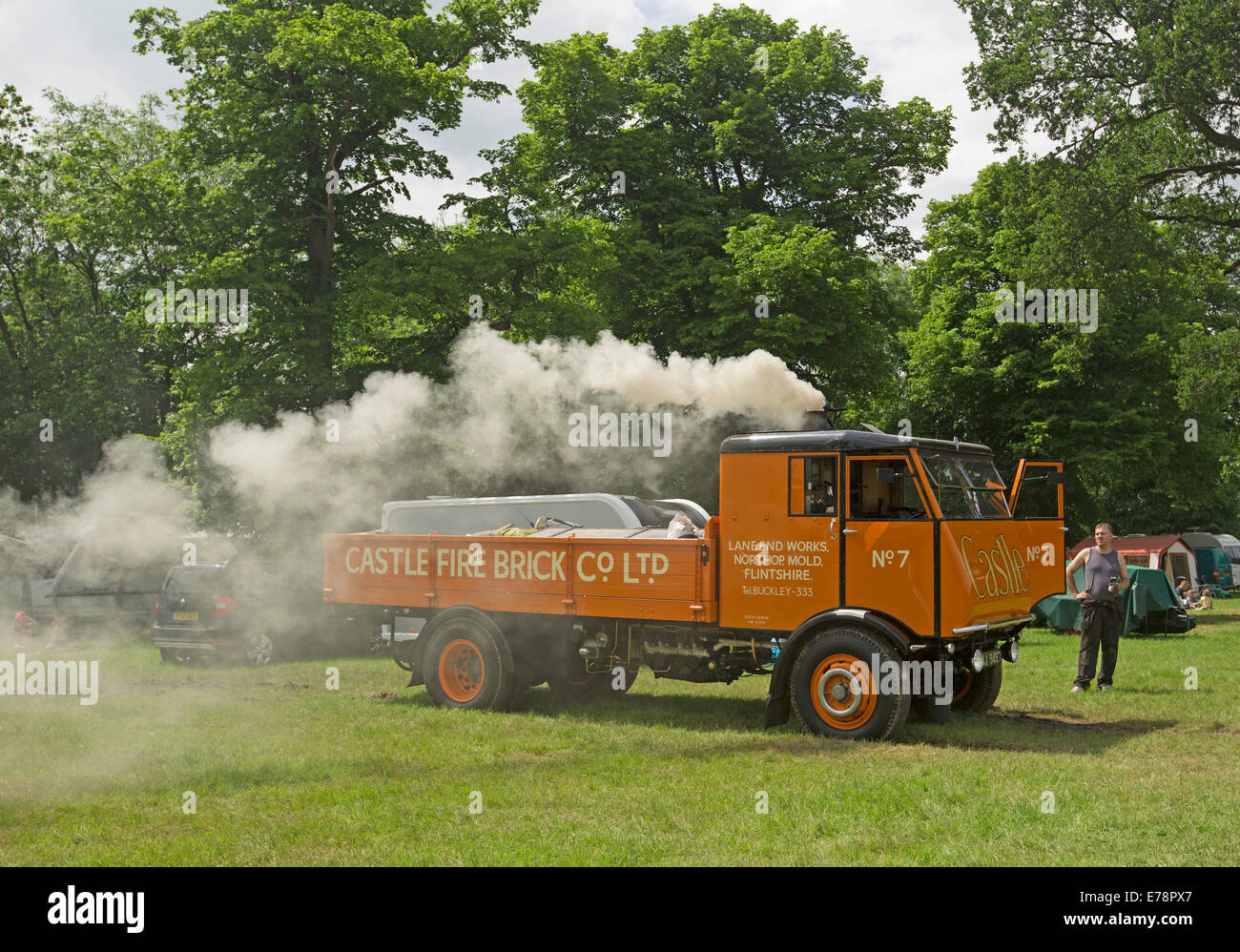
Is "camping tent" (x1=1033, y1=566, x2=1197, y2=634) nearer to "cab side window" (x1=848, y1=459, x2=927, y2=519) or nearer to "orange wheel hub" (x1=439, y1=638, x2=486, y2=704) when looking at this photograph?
"cab side window" (x1=848, y1=459, x2=927, y2=519)

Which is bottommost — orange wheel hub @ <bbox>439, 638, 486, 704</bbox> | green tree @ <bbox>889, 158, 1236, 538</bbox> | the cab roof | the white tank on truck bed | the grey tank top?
orange wheel hub @ <bbox>439, 638, 486, 704</bbox>

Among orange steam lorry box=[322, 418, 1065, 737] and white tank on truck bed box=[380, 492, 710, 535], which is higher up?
white tank on truck bed box=[380, 492, 710, 535]

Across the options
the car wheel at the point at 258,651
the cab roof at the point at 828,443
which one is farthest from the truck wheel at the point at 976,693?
the car wheel at the point at 258,651

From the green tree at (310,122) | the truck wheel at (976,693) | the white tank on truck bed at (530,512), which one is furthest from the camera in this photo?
the green tree at (310,122)

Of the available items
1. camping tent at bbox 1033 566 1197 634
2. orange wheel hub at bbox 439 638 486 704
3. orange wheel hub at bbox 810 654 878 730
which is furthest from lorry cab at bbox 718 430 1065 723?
camping tent at bbox 1033 566 1197 634

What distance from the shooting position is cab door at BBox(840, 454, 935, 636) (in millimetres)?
9578

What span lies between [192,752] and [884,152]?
2434 cm

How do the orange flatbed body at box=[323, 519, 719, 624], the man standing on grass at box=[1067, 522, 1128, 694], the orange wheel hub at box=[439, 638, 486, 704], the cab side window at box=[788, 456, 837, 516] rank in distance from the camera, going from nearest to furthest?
the cab side window at box=[788, 456, 837, 516] → the orange flatbed body at box=[323, 519, 719, 624] → the orange wheel hub at box=[439, 638, 486, 704] → the man standing on grass at box=[1067, 522, 1128, 694]

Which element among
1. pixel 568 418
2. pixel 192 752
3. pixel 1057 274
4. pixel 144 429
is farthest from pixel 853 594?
pixel 144 429

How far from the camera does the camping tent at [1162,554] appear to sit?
39594 mm

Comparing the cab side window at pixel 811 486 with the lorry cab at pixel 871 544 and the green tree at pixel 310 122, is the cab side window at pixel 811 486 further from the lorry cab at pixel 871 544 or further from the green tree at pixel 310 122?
the green tree at pixel 310 122

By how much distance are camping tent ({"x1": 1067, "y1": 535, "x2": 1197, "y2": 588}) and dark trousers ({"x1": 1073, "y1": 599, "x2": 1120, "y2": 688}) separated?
27.6 meters

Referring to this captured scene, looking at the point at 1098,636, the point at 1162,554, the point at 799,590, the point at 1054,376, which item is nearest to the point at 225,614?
the point at 799,590

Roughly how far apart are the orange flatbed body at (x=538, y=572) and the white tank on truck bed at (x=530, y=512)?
6.67 feet
